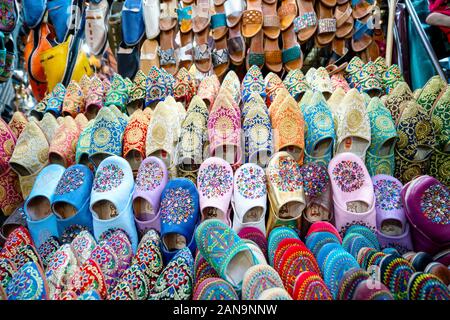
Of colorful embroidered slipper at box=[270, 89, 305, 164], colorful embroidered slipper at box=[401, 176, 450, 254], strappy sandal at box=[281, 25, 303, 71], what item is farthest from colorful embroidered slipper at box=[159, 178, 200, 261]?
strappy sandal at box=[281, 25, 303, 71]

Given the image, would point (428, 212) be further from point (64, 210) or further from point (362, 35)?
point (362, 35)

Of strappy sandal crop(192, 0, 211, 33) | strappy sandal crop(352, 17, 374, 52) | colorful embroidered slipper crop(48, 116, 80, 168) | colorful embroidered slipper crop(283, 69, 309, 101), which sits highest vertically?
strappy sandal crop(192, 0, 211, 33)

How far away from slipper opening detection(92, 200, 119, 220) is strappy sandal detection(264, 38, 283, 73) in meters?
1.32

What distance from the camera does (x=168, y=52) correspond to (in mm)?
2271

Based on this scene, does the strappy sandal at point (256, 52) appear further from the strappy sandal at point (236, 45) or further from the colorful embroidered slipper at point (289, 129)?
the colorful embroidered slipper at point (289, 129)

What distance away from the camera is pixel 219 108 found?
151 centimetres

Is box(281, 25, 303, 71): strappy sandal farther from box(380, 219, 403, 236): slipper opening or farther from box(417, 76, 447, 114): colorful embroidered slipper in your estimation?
box(380, 219, 403, 236): slipper opening

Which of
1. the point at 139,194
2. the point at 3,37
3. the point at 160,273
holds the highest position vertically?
the point at 3,37

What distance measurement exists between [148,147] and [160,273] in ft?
1.66

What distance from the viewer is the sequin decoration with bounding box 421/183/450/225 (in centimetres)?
122

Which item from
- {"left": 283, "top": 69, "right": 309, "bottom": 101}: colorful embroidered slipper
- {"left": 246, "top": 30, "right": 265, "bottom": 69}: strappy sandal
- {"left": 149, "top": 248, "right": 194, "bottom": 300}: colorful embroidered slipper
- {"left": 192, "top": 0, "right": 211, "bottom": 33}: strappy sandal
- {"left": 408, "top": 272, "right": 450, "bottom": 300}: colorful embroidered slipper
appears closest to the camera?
{"left": 408, "top": 272, "right": 450, "bottom": 300}: colorful embroidered slipper

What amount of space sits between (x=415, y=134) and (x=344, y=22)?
1.15m

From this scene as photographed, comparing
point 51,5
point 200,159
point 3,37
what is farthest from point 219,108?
point 51,5

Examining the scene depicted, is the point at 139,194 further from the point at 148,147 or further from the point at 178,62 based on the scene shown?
the point at 178,62
